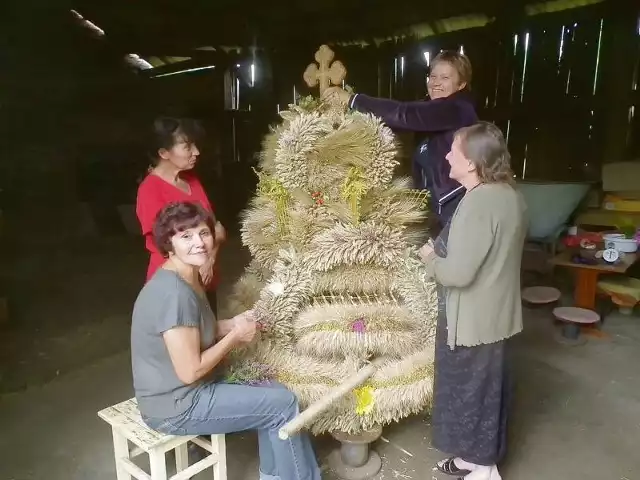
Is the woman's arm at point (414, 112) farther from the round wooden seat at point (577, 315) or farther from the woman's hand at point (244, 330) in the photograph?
the round wooden seat at point (577, 315)

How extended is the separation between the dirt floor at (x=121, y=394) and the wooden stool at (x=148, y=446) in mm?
293

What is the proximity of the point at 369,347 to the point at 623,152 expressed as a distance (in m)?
3.66

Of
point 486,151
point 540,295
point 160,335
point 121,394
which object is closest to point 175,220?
point 160,335

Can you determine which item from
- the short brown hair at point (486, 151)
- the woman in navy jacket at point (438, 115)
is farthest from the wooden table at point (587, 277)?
the short brown hair at point (486, 151)

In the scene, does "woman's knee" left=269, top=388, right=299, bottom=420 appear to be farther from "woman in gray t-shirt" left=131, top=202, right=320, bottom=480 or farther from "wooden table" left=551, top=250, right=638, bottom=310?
"wooden table" left=551, top=250, right=638, bottom=310

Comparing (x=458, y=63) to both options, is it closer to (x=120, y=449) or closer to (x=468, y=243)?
(x=468, y=243)

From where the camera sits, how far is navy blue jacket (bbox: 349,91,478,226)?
1.58 m

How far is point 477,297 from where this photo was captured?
4.72 feet

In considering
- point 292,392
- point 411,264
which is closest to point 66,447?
point 292,392

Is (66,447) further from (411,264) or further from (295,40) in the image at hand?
(295,40)

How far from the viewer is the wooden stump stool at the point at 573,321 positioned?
2932mm

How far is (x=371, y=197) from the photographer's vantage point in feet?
5.08

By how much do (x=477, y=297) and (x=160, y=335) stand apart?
2.64 feet

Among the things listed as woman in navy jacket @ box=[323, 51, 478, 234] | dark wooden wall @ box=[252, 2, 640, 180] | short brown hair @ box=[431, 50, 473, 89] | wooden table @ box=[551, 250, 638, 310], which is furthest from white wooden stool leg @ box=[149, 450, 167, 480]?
dark wooden wall @ box=[252, 2, 640, 180]
